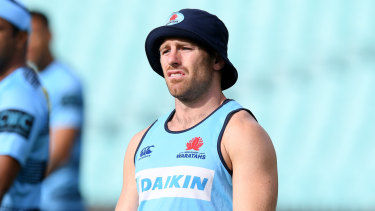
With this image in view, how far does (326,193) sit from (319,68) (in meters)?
2.39

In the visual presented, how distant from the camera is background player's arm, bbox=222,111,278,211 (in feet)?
9.51

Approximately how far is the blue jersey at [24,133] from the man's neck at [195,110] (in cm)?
107

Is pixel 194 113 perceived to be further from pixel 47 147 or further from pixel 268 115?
pixel 268 115

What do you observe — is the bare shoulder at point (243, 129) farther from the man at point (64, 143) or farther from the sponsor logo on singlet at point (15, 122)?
the man at point (64, 143)

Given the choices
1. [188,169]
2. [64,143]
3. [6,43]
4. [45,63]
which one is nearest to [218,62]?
[188,169]

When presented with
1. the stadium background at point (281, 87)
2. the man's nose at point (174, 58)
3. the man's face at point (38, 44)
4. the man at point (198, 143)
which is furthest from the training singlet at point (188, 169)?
the stadium background at point (281, 87)

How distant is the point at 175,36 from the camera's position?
323cm

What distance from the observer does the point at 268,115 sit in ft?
40.5

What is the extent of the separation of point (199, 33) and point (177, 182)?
2.10ft

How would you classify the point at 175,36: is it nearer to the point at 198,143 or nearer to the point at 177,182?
the point at 198,143

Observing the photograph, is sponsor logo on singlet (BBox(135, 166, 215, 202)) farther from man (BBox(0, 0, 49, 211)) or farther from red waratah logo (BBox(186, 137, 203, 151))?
man (BBox(0, 0, 49, 211))

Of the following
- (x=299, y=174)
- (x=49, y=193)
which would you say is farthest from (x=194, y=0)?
(x=49, y=193)

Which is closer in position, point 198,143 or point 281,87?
point 198,143

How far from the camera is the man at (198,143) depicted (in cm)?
293
